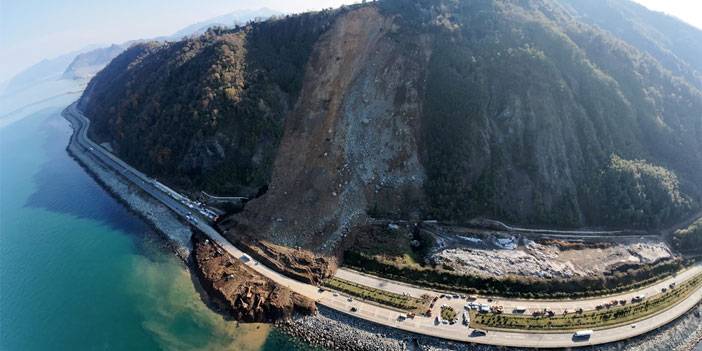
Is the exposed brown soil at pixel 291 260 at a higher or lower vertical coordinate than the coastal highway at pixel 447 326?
lower

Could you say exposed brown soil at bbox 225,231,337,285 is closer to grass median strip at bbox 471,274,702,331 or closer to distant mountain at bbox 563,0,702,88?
grass median strip at bbox 471,274,702,331

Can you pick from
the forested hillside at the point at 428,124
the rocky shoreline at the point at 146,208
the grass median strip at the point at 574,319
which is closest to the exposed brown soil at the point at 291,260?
the forested hillside at the point at 428,124

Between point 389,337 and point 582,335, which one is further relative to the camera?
point 389,337

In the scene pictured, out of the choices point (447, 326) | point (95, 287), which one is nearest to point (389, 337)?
point (447, 326)

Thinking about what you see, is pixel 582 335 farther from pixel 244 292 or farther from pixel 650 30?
pixel 650 30

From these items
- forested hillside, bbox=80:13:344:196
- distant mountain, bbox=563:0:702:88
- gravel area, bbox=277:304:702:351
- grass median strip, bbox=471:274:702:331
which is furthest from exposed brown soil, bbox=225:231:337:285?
distant mountain, bbox=563:0:702:88

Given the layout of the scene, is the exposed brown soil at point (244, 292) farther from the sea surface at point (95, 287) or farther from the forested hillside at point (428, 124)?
the forested hillside at point (428, 124)
